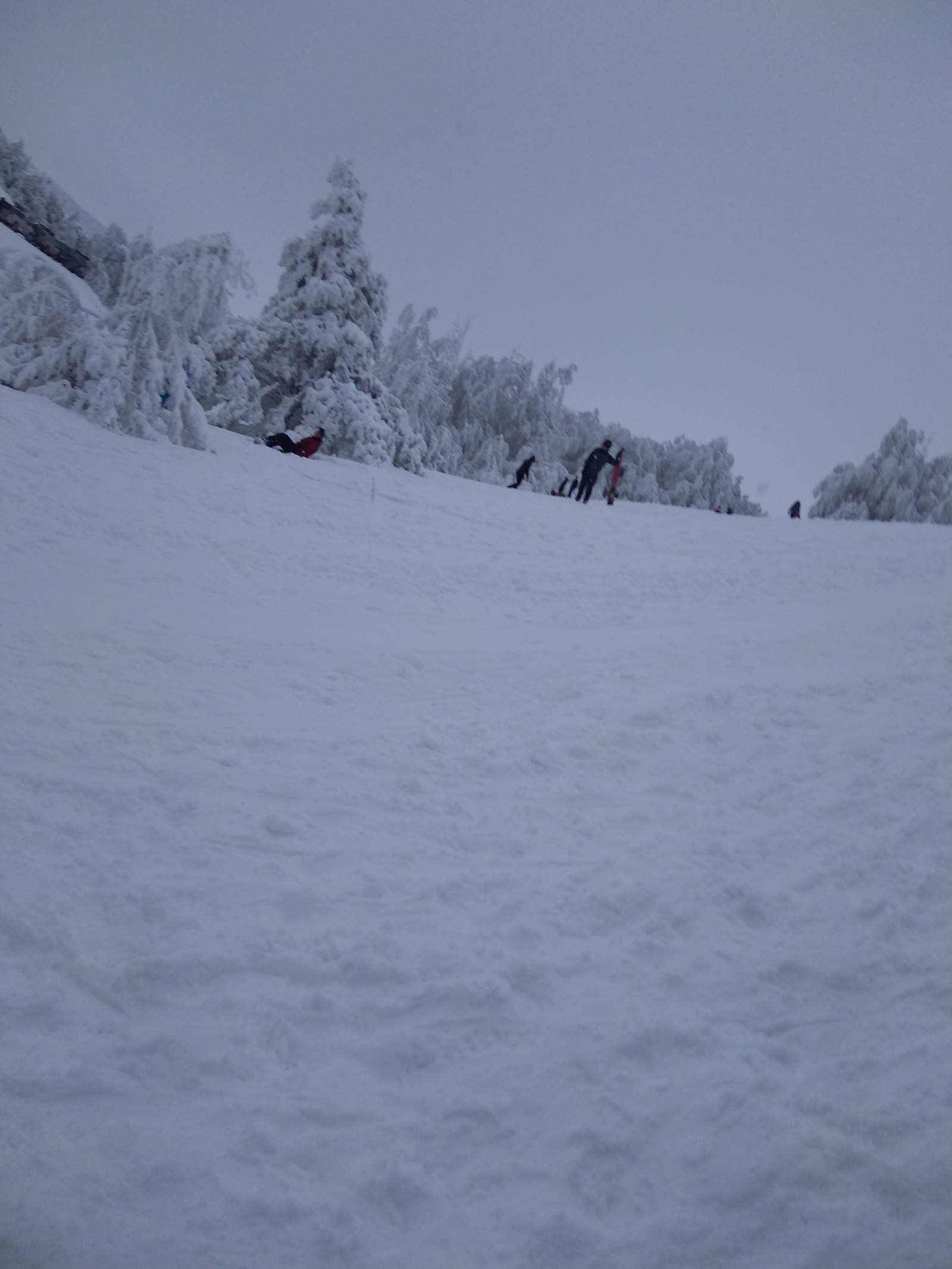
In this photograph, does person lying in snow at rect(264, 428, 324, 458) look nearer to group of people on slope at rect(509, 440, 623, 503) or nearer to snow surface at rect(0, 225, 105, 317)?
snow surface at rect(0, 225, 105, 317)

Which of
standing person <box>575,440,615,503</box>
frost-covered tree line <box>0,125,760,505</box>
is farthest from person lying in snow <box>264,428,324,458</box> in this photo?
standing person <box>575,440,615,503</box>

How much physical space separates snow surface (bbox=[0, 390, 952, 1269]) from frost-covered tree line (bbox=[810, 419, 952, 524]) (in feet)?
94.4

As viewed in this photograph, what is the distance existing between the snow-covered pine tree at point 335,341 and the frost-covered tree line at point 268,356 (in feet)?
0.13

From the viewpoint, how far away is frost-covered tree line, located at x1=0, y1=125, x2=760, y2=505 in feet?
35.6

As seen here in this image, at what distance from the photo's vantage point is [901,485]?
3148cm

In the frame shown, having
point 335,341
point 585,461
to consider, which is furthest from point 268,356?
point 585,461

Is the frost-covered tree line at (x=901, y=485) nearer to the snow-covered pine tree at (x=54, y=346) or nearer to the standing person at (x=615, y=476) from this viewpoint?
the standing person at (x=615, y=476)

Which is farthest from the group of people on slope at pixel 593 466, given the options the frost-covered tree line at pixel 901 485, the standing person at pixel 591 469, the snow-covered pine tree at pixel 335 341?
the frost-covered tree line at pixel 901 485

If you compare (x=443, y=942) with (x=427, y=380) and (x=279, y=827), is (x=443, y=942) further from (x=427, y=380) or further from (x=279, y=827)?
(x=427, y=380)

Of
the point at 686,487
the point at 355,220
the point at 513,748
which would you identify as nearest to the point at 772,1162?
the point at 513,748

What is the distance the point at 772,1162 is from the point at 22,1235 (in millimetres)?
2651

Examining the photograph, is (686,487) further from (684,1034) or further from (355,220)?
(684,1034)

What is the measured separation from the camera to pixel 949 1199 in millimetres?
2484

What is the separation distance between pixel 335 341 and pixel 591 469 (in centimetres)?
750
